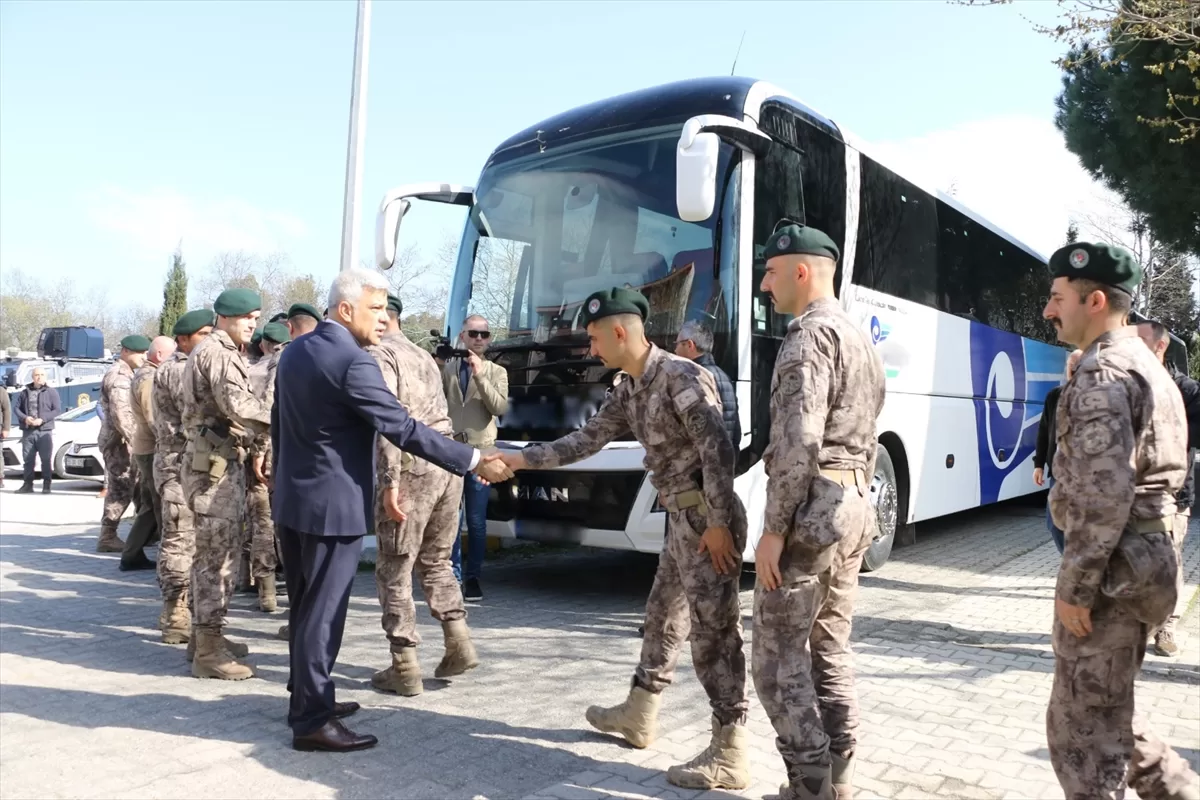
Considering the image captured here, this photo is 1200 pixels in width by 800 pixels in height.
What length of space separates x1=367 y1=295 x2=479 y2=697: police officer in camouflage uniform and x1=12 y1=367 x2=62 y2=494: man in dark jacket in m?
12.9

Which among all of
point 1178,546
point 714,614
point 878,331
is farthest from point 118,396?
point 1178,546

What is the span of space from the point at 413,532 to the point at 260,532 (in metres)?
2.83

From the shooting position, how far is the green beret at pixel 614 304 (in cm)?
402

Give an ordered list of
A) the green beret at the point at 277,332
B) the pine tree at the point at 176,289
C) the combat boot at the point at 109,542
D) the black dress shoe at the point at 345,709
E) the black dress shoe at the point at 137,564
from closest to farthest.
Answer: the black dress shoe at the point at 345,709
the green beret at the point at 277,332
the black dress shoe at the point at 137,564
the combat boot at the point at 109,542
the pine tree at the point at 176,289

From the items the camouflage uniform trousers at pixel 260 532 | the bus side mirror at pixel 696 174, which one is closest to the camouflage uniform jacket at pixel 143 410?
the camouflage uniform trousers at pixel 260 532

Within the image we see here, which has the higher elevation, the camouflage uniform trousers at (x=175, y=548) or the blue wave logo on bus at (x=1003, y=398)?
the blue wave logo on bus at (x=1003, y=398)

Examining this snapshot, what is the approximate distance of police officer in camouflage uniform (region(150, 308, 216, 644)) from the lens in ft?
20.2

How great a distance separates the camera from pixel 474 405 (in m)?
7.11

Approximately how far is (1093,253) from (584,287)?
14.3 ft

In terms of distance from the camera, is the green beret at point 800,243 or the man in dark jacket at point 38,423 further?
the man in dark jacket at point 38,423

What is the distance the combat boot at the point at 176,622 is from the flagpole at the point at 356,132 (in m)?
5.07

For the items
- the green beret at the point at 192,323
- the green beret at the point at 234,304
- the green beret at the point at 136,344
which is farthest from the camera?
the green beret at the point at 136,344

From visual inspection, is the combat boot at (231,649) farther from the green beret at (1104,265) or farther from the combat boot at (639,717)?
the green beret at (1104,265)

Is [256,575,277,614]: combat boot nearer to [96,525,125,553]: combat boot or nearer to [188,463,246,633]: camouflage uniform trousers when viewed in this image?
[188,463,246,633]: camouflage uniform trousers
